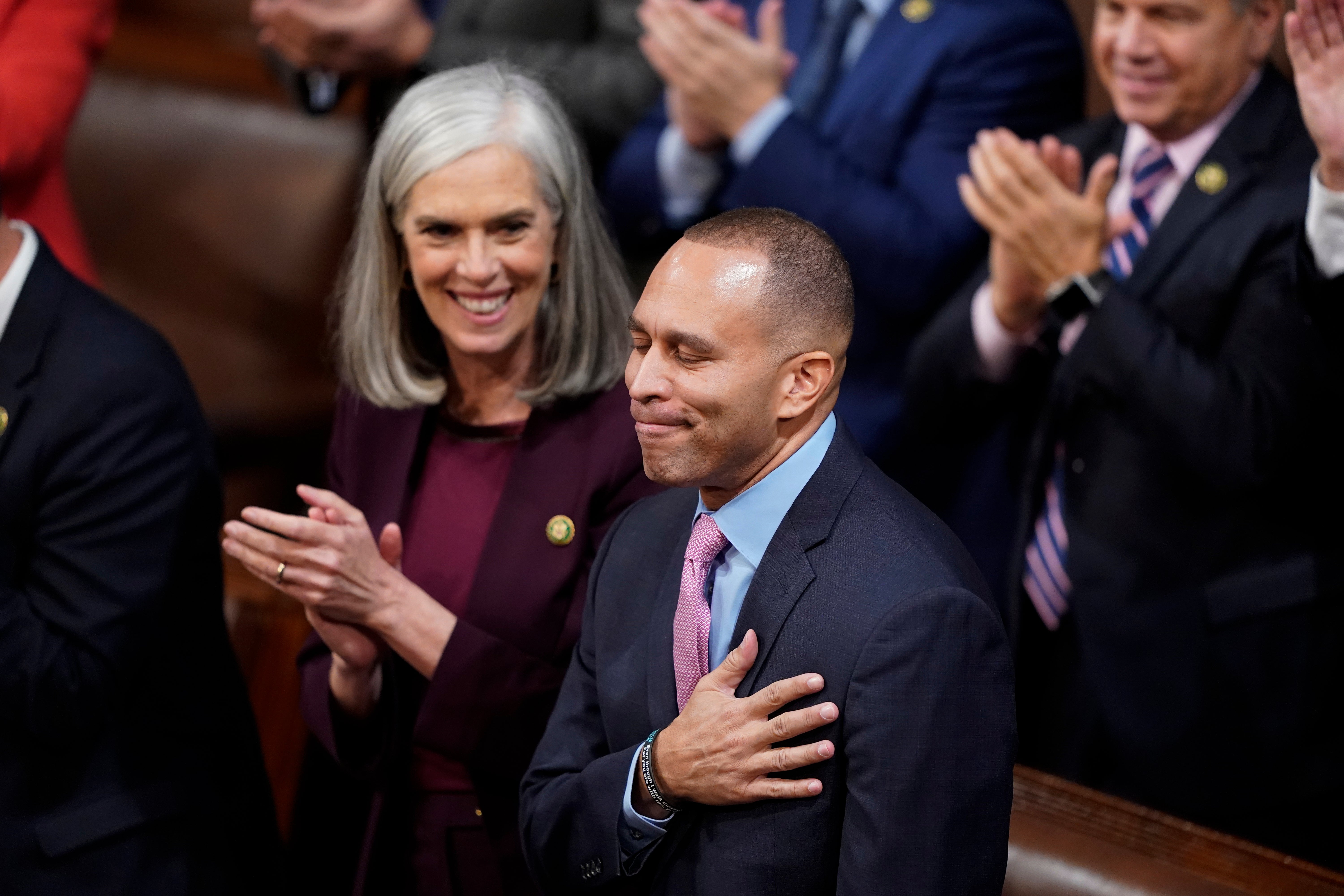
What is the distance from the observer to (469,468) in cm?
209

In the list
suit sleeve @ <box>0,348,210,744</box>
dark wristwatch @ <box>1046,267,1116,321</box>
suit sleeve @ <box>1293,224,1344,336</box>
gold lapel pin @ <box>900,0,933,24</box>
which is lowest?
suit sleeve @ <box>0,348,210,744</box>

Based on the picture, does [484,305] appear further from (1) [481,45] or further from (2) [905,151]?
(1) [481,45]

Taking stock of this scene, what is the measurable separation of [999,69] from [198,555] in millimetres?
1619

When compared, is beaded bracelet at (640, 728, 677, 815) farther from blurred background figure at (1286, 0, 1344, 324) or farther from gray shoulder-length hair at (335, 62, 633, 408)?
Answer: blurred background figure at (1286, 0, 1344, 324)

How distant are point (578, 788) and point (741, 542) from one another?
1.06ft

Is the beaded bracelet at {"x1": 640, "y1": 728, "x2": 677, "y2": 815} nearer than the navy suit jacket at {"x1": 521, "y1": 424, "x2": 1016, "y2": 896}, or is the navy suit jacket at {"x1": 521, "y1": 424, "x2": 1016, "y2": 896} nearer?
the navy suit jacket at {"x1": 521, "y1": 424, "x2": 1016, "y2": 896}

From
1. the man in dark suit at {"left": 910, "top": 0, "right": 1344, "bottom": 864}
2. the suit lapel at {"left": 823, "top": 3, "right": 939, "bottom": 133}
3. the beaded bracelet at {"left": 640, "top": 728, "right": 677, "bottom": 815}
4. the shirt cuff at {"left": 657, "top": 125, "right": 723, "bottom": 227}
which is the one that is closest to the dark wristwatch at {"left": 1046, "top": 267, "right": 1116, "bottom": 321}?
the man in dark suit at {"left": 910, "top": 0, "right": 1344, "bottom": 864}

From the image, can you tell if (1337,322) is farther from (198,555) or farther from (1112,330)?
(198,555)

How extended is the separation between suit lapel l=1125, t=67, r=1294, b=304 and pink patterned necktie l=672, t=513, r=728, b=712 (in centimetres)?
112

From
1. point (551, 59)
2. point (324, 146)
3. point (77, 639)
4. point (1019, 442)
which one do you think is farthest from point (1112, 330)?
point (324, 146)

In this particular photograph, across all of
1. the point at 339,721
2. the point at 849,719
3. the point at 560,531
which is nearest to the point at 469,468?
the point at 560,531

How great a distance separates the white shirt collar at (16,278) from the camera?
2.04 meters

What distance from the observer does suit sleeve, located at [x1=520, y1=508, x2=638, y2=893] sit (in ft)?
5.06

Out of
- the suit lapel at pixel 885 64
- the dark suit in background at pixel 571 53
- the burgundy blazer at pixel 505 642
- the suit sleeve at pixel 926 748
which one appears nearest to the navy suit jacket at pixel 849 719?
the suit sleeve at pixel 926 748
